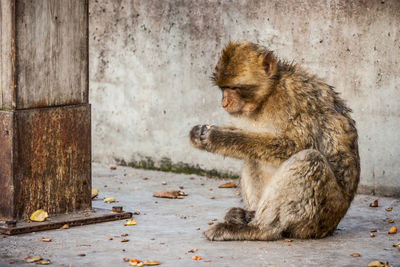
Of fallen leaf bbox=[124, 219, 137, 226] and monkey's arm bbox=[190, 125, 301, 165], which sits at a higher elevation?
monkey's arm bbox=[190, 125, 301, 165]

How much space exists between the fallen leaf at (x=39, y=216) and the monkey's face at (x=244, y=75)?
1.62 metres

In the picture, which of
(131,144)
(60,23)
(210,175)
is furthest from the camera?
(131,144)

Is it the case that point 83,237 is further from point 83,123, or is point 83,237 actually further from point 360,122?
point 360,122

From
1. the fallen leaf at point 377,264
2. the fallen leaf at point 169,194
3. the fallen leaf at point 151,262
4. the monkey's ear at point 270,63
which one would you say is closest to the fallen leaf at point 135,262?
the fallen leaf at point 151,262

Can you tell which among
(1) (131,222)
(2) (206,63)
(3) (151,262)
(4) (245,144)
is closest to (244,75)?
(4) (245,144)

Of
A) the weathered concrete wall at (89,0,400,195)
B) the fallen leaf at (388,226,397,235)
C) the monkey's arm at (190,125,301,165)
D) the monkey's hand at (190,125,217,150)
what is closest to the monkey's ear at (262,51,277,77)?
the monkey's arm at (190,125,301,165)

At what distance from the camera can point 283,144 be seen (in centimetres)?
581

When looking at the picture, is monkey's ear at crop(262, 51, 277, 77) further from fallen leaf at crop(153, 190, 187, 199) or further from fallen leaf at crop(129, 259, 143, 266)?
fallen leaf at crop(153, 190, 187, 199)

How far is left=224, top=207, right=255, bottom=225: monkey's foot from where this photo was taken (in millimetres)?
6000

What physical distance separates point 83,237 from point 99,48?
158 inches

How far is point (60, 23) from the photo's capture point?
6.36 meters

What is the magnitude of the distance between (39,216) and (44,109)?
0.82 m

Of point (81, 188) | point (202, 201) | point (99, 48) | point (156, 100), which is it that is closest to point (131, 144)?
point (156, 100)

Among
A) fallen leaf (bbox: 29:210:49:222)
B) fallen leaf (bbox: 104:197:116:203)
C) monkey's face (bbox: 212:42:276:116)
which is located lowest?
fallen leaf (bbox: 104:197:116:203)
